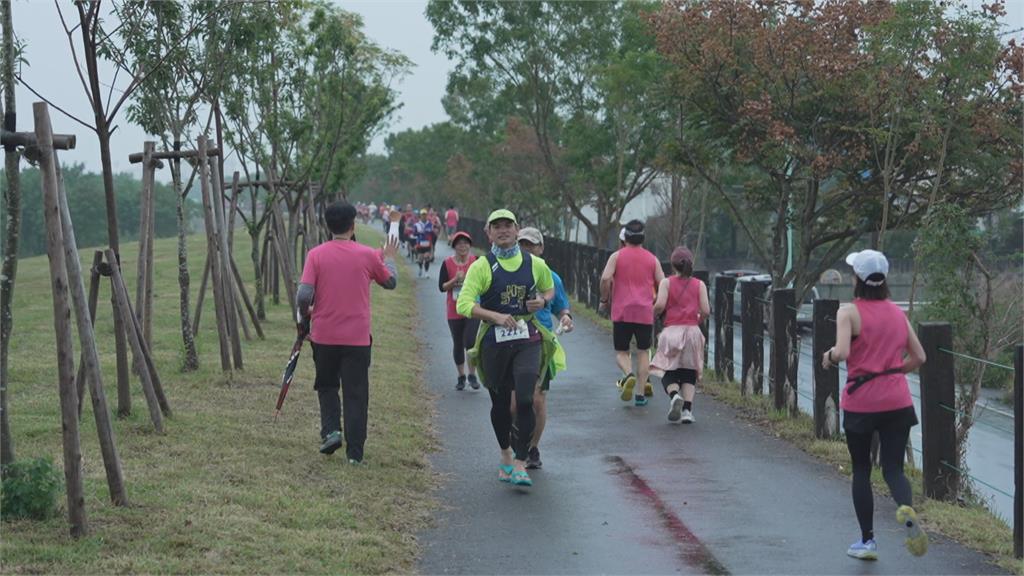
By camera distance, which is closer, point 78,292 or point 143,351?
point 78,292

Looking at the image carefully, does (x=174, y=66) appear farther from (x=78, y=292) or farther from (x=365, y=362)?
(x=78, y=292)

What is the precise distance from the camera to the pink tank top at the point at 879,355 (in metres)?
7.40

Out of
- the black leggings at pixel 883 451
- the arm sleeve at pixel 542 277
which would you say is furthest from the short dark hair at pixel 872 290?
the arm sleeve at pixel 542 277

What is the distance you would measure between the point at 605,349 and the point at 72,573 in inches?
545

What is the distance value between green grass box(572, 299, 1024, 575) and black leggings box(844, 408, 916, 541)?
2.14 ft

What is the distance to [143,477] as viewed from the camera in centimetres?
837

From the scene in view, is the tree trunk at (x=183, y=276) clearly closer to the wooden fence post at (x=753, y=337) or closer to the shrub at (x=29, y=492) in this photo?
the wooden fence post at (x=753, y=337)

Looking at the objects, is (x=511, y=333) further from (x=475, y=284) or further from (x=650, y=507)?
(x=650, y=507)

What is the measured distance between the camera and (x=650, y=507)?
28.7 feet

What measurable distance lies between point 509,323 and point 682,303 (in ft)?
13.2

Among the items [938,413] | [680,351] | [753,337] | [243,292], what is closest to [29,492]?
[938,413]

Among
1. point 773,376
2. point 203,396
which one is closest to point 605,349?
point 773,376

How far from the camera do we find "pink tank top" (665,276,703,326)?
41.6 ft

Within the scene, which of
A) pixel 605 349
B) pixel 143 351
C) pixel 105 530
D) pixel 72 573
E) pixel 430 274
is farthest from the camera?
pixel 430 274
